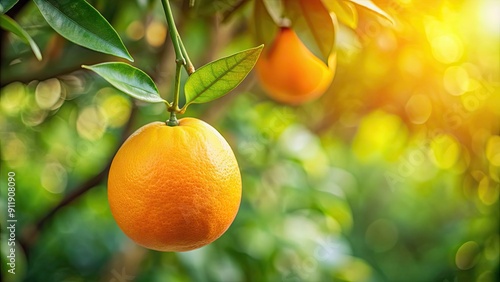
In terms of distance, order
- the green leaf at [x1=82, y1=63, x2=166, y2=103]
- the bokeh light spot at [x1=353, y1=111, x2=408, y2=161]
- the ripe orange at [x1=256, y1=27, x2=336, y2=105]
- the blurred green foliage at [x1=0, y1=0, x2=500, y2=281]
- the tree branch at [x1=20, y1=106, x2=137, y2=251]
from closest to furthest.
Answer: the green leaf at [x1=82, y1=63, x2=166, y2=103] < the ripe orange at [x1=256, y1=27, x2=336, y2=105] < the tree branch at [x1=20, y1=106, x2=137, y2=251] < the blurred green foliage at [x1=0, y1=0, x2=500, y2=281] < the bokeh light spot at [x1=353, y1=111, x2=408, y2=161]

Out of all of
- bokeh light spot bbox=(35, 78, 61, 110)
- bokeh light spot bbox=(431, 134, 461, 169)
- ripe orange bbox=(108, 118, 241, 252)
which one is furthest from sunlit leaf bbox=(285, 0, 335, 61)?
bokeh light spot bbox=(431, 134, 461, 169)

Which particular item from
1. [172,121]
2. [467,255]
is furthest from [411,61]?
[172,121]

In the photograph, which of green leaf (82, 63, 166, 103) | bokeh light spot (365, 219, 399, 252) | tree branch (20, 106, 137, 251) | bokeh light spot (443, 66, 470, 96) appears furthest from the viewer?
bokeh light spot (365, 219, 399, 252)

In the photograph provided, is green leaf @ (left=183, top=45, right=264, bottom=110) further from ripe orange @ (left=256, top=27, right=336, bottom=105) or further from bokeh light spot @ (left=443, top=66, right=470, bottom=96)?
bokeh light spot @ (left=443, top=66, right=470, bottom=96)

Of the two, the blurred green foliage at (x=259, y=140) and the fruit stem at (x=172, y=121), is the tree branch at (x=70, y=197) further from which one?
the fruit stem at (x=172, y=121)

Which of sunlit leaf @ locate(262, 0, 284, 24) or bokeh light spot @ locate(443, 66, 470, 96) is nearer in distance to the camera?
sunlit leaf @ locate(262, 0, 284, 24)

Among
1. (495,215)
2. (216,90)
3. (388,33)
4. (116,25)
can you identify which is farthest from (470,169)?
(216,90)
